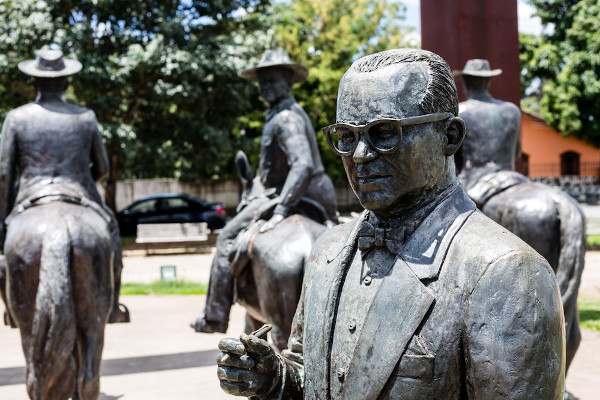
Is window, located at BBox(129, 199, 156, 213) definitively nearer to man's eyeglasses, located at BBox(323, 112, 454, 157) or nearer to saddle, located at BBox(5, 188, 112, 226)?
saddle, located at BBox(5, 188, 112, 226)

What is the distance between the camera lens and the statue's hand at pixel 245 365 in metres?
1.94

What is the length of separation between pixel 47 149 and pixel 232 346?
4.05 meters

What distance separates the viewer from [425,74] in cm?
191

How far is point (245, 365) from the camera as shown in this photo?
1.96 m

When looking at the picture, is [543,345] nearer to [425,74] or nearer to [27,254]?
[425,74]

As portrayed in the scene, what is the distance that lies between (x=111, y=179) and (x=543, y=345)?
60.2 feet

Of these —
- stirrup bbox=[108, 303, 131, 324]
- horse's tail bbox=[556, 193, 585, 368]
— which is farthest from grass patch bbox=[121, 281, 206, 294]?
horse's tail bbox=[556, 193, 585, 368]

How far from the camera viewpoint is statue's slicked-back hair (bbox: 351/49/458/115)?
190cm

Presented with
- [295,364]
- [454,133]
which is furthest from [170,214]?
[454,133]

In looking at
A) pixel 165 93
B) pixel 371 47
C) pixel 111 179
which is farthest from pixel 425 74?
pixel 371 47

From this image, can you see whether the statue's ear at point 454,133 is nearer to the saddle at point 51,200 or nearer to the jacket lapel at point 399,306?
the jacket lapel at point 399,306

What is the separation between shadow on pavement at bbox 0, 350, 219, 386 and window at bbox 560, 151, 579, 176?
115 ft

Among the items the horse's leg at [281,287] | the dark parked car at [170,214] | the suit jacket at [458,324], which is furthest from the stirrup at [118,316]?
the dark parked car at [170,214]

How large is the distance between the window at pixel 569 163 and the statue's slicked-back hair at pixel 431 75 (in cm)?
4006
